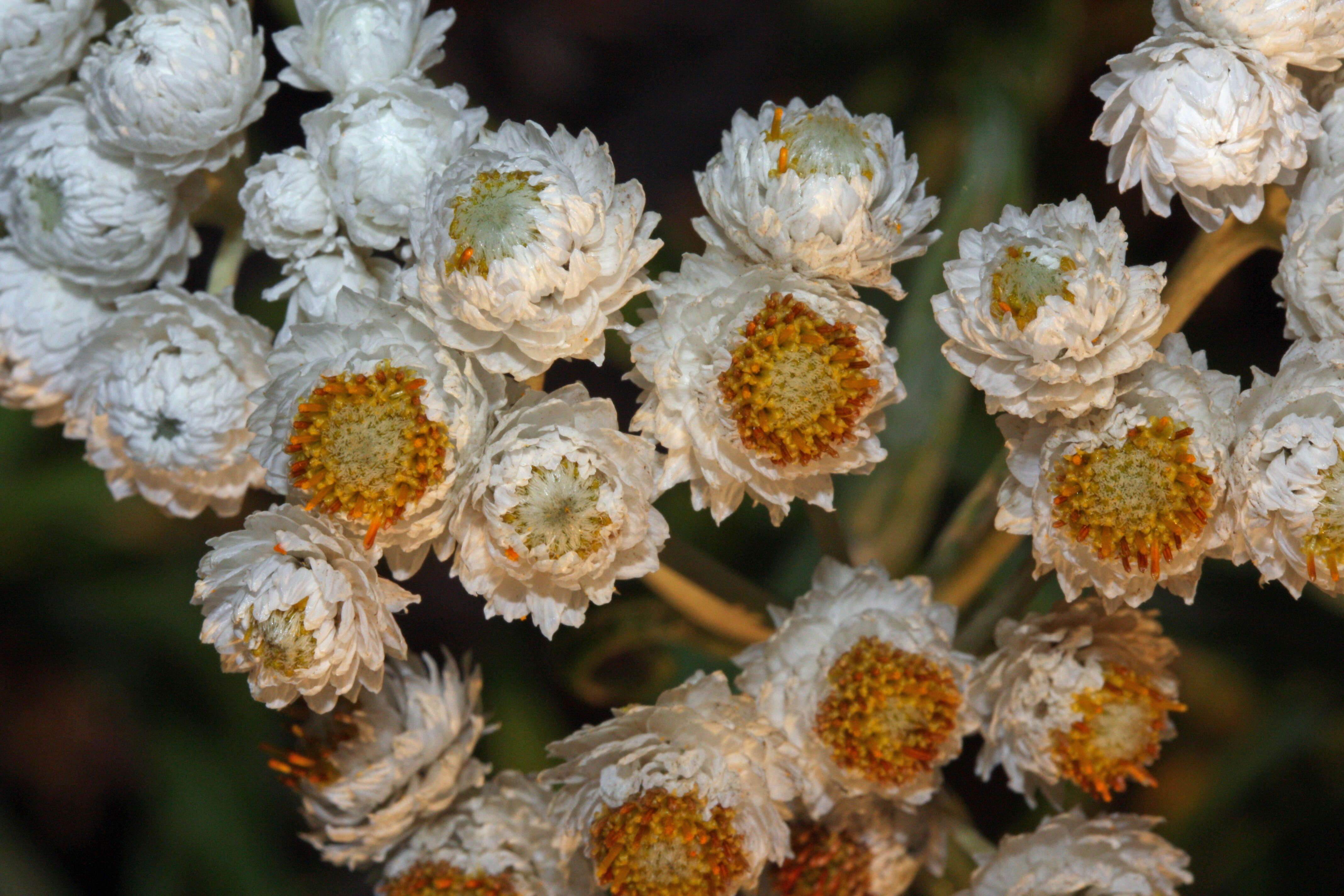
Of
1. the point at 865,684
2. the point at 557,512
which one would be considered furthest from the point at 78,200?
the point at 865,684

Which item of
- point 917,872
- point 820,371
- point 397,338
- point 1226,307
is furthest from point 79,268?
point 1226,307

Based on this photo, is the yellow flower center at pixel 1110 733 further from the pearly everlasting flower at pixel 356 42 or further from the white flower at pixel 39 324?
the white flower at pixel 39 324

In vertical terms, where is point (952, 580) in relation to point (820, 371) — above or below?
below

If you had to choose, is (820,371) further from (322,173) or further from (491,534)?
(322,173)

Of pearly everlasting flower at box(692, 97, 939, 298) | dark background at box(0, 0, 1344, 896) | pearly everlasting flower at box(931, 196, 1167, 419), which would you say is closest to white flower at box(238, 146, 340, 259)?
pearly everlasting flower at box(692, 97, 939, 298)

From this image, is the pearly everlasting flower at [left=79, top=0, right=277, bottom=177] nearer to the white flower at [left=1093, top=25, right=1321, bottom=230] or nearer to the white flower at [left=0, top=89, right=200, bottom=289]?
the white flower at [left=0, top=89, right=200, bottom=289]

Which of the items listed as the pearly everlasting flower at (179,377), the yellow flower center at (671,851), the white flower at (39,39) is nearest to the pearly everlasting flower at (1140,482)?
the yellow flower center at (671,851)

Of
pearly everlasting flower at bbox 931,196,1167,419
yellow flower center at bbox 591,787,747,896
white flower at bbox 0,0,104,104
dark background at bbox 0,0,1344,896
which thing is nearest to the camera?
pearly everlasting flower at bbox 931,196,1167,419
